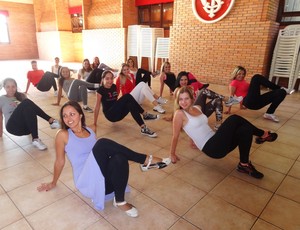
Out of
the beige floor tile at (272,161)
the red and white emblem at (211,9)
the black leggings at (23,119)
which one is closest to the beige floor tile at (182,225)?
the beige floor tile at (272,161)

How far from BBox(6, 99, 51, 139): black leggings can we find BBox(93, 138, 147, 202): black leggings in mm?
1614

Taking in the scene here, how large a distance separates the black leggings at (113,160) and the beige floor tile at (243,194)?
2.95 feet

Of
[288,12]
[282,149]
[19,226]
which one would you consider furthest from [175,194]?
[288,12]

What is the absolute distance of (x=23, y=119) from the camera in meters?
2.82

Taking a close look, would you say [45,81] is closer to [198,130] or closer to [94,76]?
[94,76]

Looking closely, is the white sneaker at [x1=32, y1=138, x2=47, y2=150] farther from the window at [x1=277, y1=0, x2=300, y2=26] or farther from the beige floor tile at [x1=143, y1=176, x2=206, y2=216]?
the window at [x1=277, y1=0, x2=300, y2=26]

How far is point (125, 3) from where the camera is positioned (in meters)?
9.59

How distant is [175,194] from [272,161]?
133 centimetres

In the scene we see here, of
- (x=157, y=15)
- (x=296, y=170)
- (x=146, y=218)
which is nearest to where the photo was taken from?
(x=146, y=218)

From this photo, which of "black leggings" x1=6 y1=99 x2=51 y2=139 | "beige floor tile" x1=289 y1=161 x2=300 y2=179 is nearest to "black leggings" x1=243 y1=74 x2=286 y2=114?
"beige floor tile" x1=289 y1=161 x2=300 y2=179

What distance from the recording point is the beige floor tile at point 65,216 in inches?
65.7

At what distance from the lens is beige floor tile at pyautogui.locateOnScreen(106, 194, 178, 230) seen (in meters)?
1.67

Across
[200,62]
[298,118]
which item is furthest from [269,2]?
[298,118]

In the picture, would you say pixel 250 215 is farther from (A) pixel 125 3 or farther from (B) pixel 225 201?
(A) pixel 125 3
